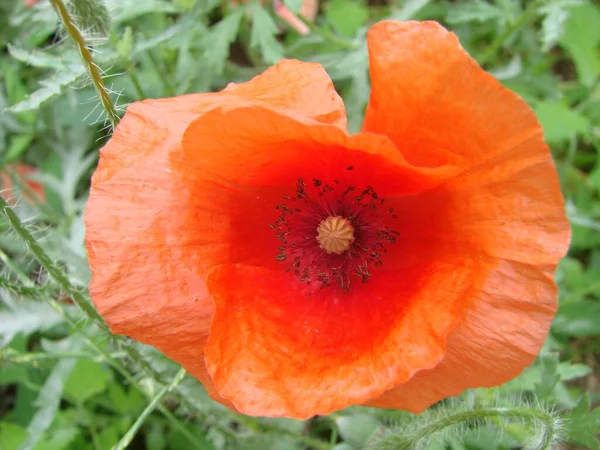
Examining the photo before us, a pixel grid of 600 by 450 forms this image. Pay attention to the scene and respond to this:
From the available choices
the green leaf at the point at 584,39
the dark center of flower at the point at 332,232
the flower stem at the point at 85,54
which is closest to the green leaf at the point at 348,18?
the green leaf at the point at 584,39

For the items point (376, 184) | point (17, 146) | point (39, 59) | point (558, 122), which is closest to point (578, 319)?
point (558, 122)

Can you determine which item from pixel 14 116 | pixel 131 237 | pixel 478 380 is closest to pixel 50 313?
pixel 131 237

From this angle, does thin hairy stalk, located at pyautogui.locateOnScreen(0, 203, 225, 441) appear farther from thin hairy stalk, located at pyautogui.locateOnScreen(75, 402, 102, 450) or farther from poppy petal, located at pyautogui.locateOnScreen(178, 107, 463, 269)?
thin hairy stalk, located at pyautogui.locateOnScreen(75, 402, 102, 450)

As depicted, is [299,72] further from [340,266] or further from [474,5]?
[474,5]

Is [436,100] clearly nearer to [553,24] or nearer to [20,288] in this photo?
[553,24]

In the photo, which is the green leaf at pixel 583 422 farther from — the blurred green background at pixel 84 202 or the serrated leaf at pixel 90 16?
the serrated leaf at pixel 90 16

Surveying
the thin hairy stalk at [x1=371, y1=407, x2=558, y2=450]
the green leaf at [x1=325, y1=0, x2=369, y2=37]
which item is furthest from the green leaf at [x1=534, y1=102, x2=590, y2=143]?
the thin hairy stalk at [x1=371, y1=407, x2=558, y2=450]
